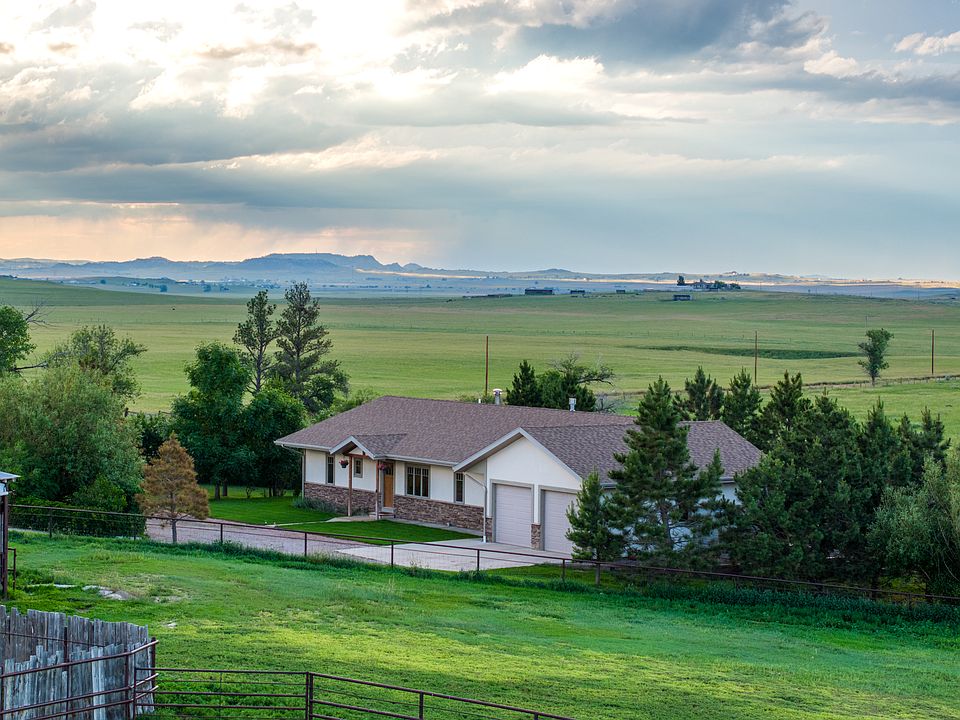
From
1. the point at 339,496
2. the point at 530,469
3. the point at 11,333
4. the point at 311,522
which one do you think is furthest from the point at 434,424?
the point at 11,333

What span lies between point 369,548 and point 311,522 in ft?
30.8

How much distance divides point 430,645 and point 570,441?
2027 cm

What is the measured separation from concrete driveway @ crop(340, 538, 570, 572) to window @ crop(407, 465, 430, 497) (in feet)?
21.5

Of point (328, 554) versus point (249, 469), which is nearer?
point (328, 554)

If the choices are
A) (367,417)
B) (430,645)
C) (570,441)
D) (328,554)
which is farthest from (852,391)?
(430,645)

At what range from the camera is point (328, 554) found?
130ft

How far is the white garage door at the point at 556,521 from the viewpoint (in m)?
44.5

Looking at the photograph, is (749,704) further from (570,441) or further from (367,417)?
(367,417)

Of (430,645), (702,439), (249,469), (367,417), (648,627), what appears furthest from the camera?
(249,469)

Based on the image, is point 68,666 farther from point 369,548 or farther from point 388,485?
point 388,485

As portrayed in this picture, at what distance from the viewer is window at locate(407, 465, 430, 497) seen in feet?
170

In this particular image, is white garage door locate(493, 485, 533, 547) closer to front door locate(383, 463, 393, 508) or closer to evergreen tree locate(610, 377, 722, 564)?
front door locate(383, 463, 393, 508)

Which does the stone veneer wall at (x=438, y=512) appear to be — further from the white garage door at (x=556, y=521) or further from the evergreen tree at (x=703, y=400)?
the evergreen tree at (x=703, y=400)

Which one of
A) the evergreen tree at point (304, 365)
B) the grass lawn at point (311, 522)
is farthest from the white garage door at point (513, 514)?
the evergreen tree at point (304, 365)
